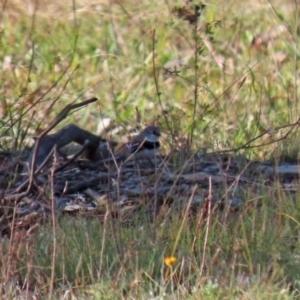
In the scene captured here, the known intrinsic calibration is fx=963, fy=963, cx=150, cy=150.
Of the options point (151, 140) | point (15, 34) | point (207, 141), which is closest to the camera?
point (151, 140)

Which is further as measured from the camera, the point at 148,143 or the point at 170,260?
the point at 148,143

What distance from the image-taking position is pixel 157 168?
4.02m

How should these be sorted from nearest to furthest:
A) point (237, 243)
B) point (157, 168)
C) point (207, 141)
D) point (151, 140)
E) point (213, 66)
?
point (237, 243) → point (157, 168) → point (151, 140) → point (207, 141) → point (213, 66)

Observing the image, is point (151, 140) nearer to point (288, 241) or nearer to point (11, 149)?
point (11, 149)

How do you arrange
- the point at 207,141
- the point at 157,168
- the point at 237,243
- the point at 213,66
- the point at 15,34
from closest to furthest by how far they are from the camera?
the point at 237,243 → the point at 157,168 → the point at 207,141 → the point at 213,66 → the point at 15,34

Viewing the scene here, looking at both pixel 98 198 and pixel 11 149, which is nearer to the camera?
pixel 98 198

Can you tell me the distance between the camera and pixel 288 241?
3363 mm

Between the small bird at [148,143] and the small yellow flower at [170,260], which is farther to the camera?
the small bird at [148,143]

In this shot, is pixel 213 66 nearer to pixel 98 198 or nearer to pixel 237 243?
pixel 98 198

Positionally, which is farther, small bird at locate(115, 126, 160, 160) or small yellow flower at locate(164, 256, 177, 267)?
small bird at locate(115, 126, 160, 160)

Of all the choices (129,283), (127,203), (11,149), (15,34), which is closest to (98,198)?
(127,203)

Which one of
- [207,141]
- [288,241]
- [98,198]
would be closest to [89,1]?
[207,141]

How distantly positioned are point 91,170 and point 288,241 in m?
1.37

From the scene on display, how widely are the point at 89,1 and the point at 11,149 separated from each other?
14.8 feet
